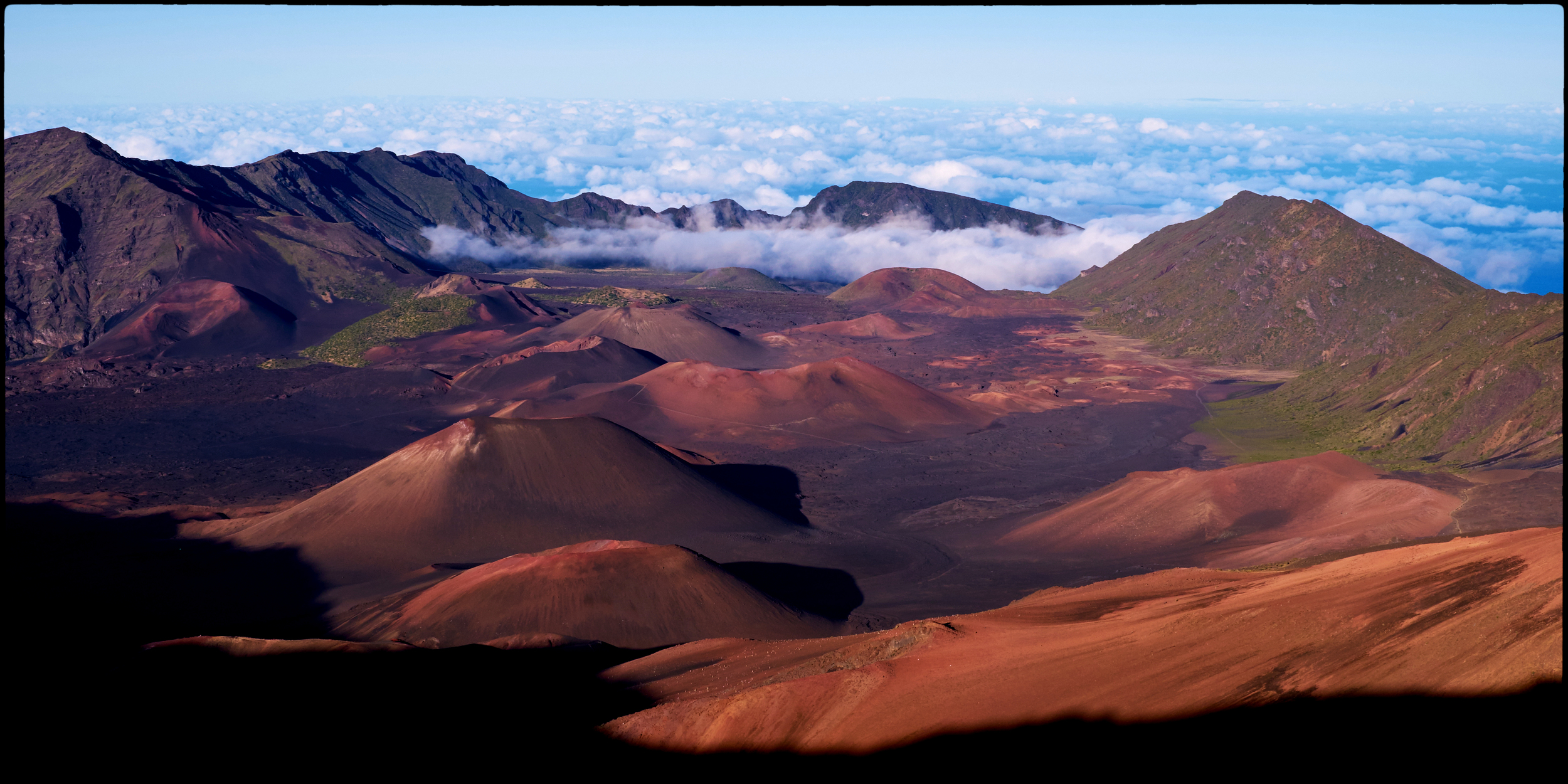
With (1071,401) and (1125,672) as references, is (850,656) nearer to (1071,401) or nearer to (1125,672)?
(1125,672)

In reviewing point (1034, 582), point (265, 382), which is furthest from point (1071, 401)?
point (265, 382)

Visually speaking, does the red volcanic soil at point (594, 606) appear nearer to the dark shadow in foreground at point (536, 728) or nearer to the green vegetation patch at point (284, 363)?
the dark shadow in foreground at point (536, 728)

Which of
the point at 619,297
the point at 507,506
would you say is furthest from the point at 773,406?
the point at 619,297

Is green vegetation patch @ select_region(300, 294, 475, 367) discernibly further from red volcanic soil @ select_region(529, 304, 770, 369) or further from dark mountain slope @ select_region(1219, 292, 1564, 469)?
dark mountain slope @ select_region(1219, 292, 1564, 469)

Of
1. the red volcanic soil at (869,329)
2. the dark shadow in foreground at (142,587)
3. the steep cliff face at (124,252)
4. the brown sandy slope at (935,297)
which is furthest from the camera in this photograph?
the brown sandy slope at (935,297)

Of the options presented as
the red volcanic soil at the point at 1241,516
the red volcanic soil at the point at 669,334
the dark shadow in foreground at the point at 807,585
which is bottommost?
the dark shadow in foreground at the point at 807,585

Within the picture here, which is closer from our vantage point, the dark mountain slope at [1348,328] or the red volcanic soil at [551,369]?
the dark mountain slope at [1348,328]

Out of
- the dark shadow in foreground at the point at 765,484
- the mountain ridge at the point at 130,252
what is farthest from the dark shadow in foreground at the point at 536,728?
the mountain ridge at the point at 130,252
